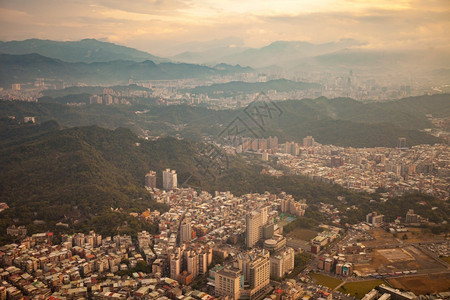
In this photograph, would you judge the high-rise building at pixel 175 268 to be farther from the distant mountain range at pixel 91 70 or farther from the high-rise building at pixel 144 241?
the distant mountain range at pixel 91 70

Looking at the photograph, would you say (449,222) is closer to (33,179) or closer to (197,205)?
(197,205)

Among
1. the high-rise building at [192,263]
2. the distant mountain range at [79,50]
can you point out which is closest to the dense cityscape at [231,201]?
the high-rise building at [192,263]

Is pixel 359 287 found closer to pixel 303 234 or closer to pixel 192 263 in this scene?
pixel 303 234

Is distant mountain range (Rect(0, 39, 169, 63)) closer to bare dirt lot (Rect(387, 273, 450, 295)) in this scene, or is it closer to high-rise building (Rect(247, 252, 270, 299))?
high-rise building (Rect(247, 252, 270, 299))

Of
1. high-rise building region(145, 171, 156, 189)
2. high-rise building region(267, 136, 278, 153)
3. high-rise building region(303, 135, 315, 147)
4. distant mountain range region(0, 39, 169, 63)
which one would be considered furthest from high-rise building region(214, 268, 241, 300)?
distant mountain range region(0, 39, 169, 63)

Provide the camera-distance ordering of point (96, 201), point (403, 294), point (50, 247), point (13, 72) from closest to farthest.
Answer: point (403, 294) → point (50, 247) → point (96, 201) → point (13, 72)

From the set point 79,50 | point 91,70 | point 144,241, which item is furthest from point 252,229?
point 79,50

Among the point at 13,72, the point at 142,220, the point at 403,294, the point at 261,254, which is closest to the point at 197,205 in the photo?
the point at 142,220
